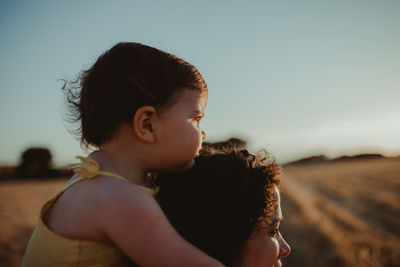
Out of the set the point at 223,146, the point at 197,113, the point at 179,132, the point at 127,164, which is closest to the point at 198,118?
the point at 197,113

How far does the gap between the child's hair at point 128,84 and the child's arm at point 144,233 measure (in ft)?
1.45

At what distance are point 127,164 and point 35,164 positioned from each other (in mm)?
28663

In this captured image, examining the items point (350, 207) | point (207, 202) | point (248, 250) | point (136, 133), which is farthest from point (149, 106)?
point (350, 207)

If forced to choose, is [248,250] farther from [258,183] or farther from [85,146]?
[85,146]

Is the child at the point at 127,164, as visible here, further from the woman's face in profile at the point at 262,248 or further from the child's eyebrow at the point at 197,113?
the woman's face in profile at the point at 262,248

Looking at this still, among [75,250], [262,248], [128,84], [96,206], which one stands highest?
[128,84]

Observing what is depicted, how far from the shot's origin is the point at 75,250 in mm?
1302

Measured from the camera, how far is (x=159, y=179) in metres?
1.66

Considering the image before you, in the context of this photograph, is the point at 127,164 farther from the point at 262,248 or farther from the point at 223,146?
the point at 223,146

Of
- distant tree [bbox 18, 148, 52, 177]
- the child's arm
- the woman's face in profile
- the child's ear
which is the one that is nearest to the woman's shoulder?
the child's arm

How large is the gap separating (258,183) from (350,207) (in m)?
16.2

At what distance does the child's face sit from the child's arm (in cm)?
31

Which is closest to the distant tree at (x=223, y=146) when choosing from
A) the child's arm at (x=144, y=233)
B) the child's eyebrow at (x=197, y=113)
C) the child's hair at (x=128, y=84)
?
the child's eyebrow at (x=197, y=113)

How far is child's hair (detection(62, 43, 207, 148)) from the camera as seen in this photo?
4.71 ft
